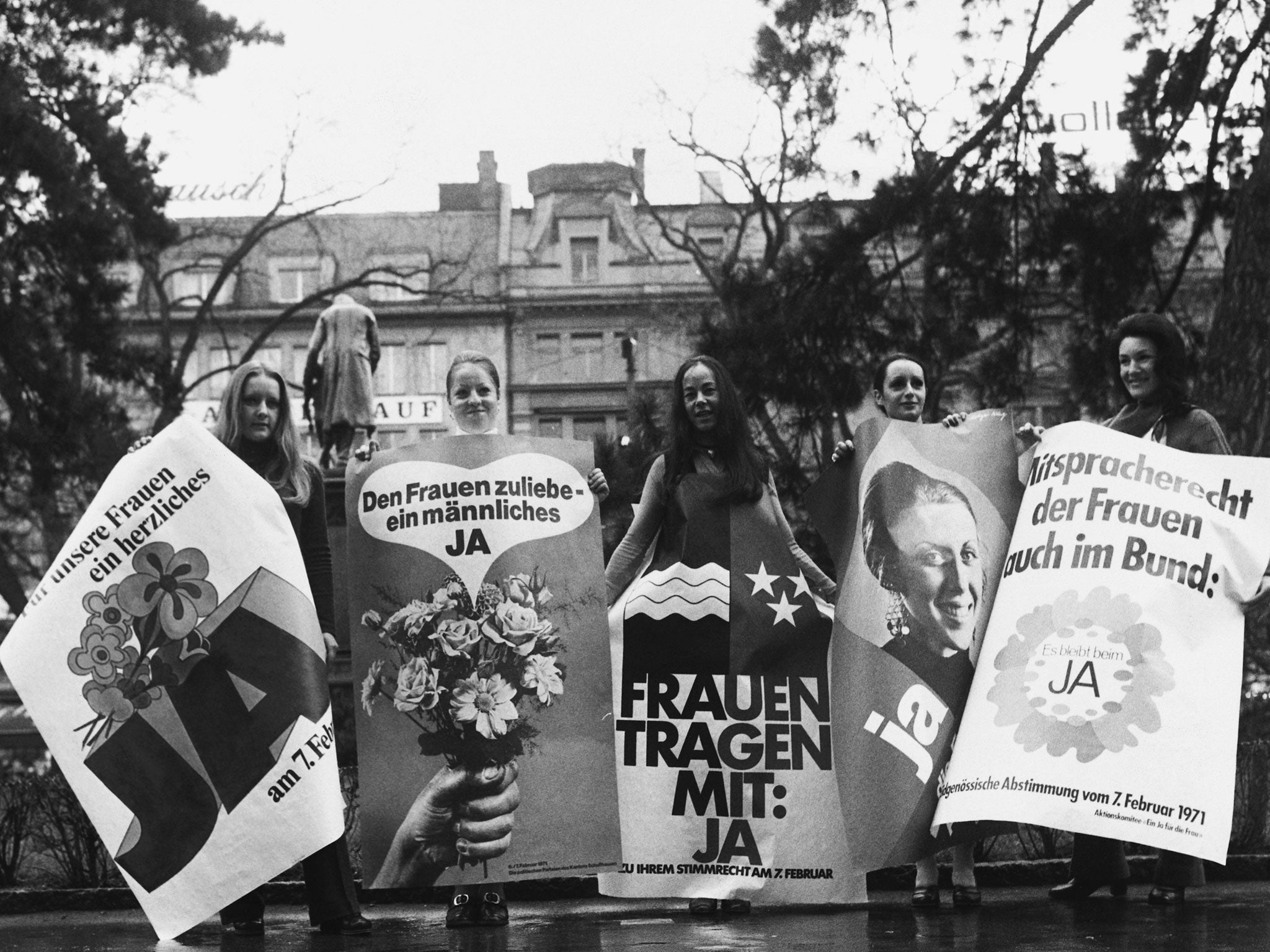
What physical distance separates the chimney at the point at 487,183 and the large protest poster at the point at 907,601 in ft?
151

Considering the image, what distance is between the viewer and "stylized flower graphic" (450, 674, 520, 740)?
5.96 meters

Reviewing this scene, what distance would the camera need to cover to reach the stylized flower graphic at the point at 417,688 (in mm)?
5965

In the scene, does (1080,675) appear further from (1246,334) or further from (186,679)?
(1246,334)

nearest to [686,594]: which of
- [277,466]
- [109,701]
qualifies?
[277,466]

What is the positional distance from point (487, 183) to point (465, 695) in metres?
47.2

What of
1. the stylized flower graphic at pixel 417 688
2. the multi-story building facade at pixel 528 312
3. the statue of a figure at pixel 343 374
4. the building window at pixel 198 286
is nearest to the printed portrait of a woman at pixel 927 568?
the stylized flower graphic at pixel 417 688

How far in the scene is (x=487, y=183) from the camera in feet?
171

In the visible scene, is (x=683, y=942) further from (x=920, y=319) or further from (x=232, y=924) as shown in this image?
(x=920, y=319)

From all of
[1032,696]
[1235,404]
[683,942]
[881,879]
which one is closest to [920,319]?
[1235,404]

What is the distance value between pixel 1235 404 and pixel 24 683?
7135 mm

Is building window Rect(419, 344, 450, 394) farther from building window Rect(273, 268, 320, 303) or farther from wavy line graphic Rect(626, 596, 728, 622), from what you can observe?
wavy line graphic Rect(626, 596, 728, 622)

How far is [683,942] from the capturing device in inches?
203

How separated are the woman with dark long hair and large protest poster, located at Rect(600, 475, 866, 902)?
12 mm

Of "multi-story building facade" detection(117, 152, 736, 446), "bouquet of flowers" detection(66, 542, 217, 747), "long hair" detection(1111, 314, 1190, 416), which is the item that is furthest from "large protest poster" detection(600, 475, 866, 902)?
"multi-story building facade" detection(117, 152, 736, 446)
